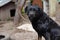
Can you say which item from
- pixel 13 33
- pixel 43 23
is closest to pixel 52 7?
pixel 13 33

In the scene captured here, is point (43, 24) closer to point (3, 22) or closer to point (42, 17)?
point (42, 17)

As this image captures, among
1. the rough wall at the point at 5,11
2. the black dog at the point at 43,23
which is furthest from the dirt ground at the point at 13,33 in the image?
the black dog at the point at 43,23

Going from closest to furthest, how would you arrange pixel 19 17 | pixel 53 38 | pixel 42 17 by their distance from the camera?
1. pixel 53 38
2. pixel 42 17
3. pixel 19 17

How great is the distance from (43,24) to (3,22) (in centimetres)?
391

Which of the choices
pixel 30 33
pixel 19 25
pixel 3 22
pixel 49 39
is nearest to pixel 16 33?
pixel 30 33

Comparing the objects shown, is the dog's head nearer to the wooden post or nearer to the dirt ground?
the dirt ground

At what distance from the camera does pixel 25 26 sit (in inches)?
335

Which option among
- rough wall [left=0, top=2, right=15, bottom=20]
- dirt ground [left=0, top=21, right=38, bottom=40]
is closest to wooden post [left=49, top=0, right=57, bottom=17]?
dirt ground [left=0, top=21, right=38, bottom=40]

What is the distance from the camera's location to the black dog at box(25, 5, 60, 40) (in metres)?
5.52

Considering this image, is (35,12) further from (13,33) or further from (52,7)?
(52,7)

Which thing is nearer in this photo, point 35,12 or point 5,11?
point 35,12

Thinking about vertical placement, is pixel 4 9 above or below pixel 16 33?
above

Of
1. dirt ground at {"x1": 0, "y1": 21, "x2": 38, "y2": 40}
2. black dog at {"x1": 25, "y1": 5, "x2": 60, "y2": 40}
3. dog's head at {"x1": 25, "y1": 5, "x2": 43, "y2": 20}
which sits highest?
dog's head at {"x1": 25, "y1": 5, "x2": 43, "y2": 20}

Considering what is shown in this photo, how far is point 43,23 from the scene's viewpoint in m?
5.82
